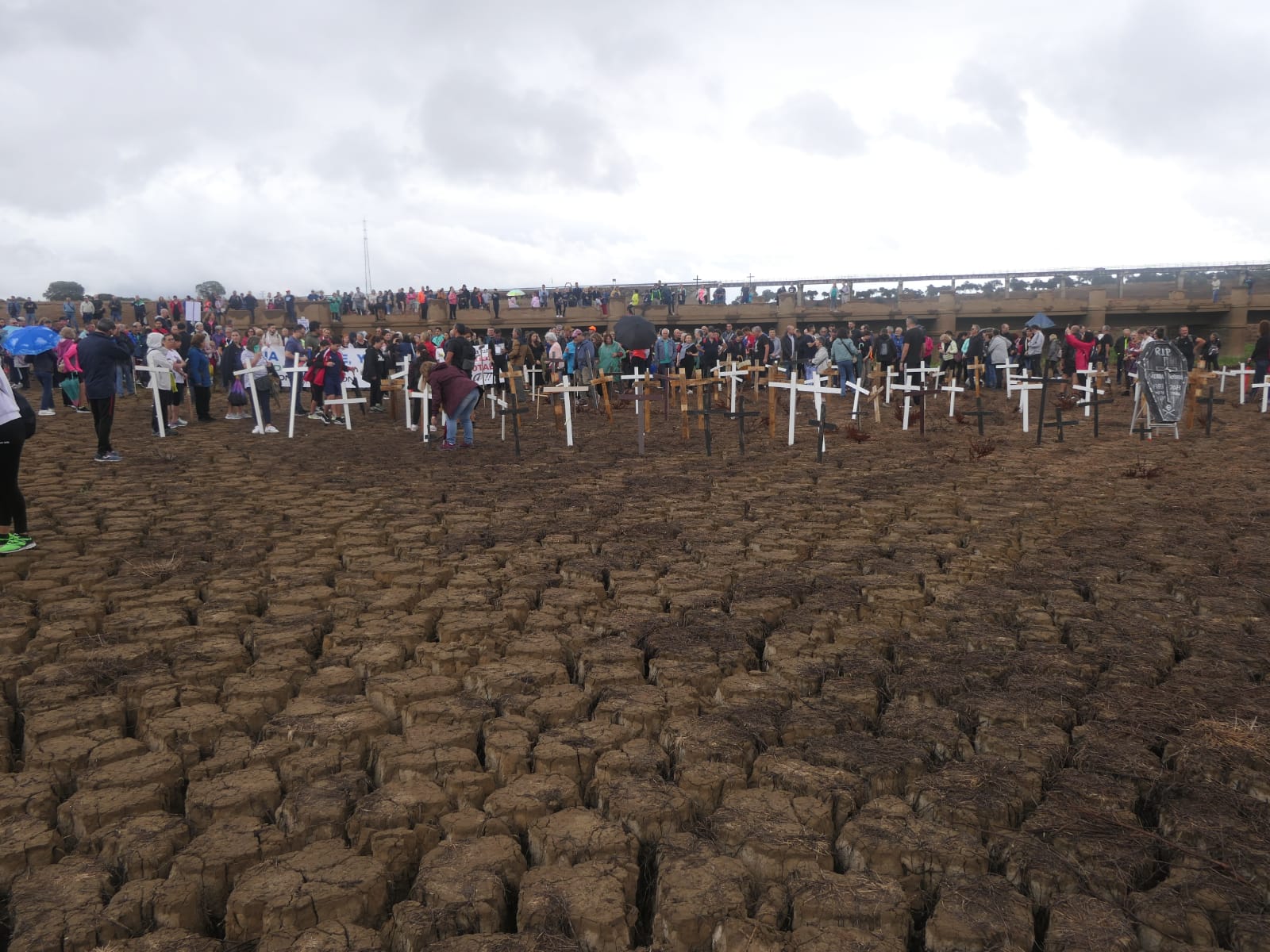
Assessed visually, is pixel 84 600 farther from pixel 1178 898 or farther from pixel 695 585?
pixel 1178 898

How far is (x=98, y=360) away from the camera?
453 inches

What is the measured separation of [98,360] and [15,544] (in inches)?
200

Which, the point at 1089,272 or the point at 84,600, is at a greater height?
the point at 1089,272

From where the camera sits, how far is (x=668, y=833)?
332 cm

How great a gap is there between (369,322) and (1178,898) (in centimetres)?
3684

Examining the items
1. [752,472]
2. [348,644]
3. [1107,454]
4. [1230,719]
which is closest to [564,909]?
[348,644]

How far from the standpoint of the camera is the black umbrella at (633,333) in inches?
747

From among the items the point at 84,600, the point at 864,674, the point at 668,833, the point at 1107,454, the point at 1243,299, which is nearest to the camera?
the point at 668,833

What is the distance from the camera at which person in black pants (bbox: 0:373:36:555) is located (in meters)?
7.00

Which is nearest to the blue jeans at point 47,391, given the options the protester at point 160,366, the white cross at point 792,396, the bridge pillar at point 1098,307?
the protester at point 160,366

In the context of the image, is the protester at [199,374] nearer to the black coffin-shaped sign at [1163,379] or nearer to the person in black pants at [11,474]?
the person in black pants at [11,474]

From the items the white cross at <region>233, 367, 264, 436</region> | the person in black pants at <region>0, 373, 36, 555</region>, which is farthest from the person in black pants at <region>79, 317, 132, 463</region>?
the person in black pants at <region>0, 373, 36, 555</region>

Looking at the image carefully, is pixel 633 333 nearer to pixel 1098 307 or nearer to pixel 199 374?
pixel 199 374

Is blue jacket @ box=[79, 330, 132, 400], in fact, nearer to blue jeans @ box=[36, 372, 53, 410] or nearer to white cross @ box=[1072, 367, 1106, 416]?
blue jeans @ box=[36, 372, 53, 410]
